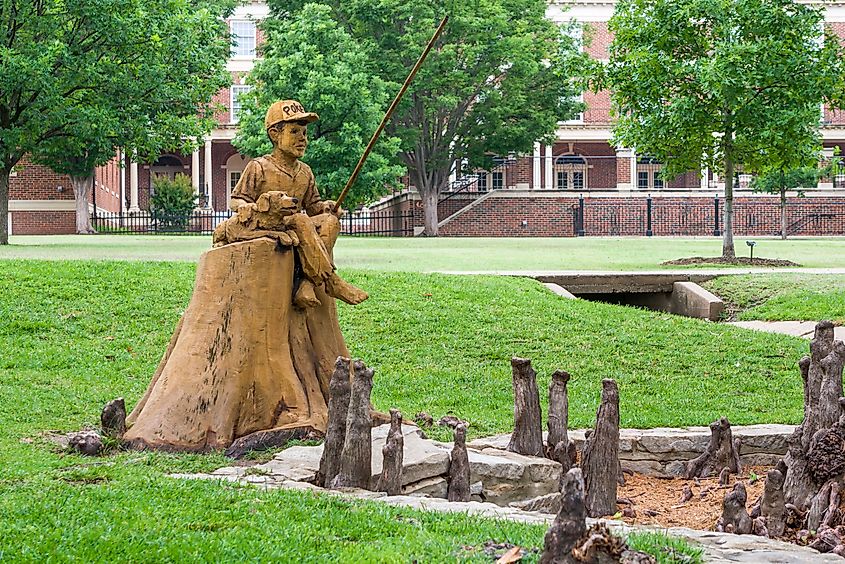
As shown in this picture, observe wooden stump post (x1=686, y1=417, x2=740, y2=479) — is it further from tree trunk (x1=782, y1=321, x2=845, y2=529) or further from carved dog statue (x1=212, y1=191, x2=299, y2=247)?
carved dog statue (x1=212, y1=191, x2=299, y2=247)

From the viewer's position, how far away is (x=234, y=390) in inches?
281

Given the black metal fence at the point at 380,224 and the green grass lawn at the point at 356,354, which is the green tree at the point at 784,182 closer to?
the black metal fence at the point at 380,224

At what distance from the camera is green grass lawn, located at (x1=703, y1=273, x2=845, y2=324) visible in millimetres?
14836

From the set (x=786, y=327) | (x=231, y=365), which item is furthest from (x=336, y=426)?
(x=786, y=327)

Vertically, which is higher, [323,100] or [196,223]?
[323,100]

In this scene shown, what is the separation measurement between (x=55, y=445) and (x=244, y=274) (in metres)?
1.54

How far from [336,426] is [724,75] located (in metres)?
→ 16.3

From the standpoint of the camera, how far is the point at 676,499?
712 cm

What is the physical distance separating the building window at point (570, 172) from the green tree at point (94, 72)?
28307mm

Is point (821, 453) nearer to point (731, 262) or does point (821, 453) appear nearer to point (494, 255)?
point (731, 262)

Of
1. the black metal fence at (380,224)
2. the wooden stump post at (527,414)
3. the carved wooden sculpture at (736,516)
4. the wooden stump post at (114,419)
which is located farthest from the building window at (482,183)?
the carved wooden sculpture at (736,516)

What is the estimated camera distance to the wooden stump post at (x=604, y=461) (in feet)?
20.2

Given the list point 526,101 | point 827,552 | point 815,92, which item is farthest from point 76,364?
point 526,101

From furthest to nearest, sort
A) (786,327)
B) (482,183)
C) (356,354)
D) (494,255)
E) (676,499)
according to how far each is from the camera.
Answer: (482,183), (494,255), (786,327), (356,354), (676,499)
